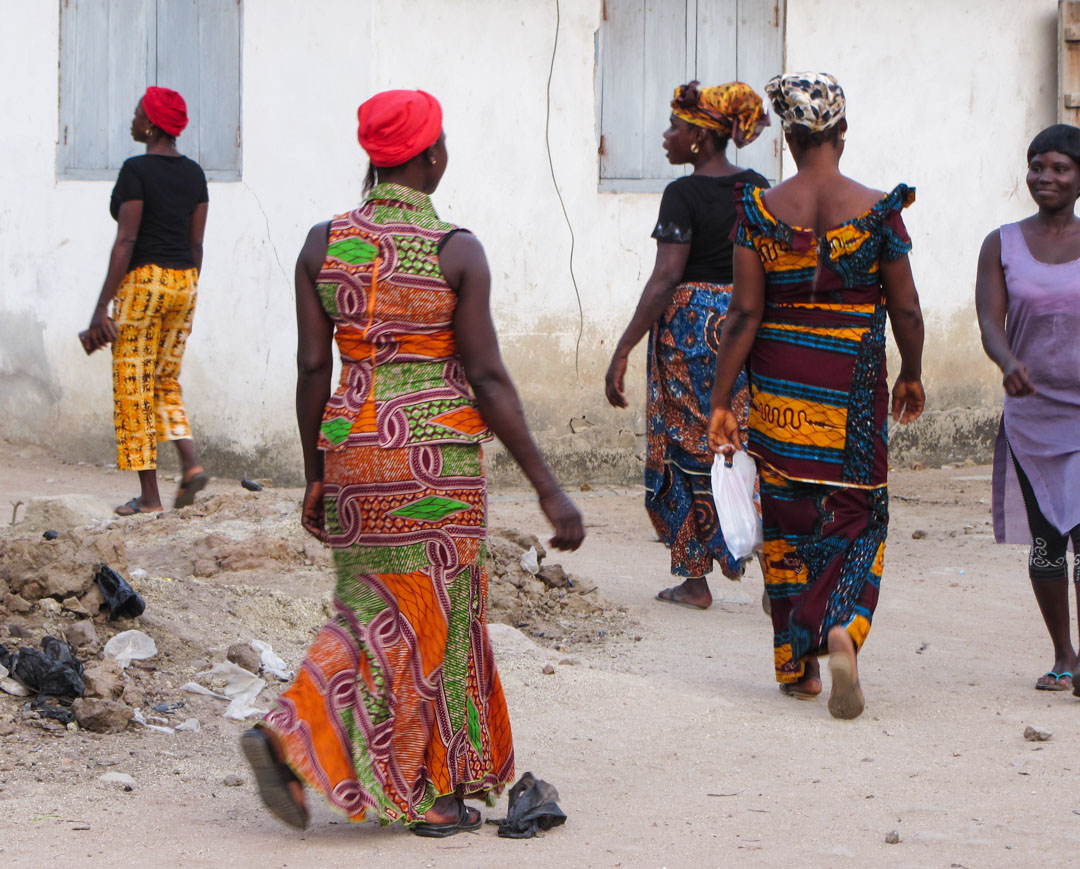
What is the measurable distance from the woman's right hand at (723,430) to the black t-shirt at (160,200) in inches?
145

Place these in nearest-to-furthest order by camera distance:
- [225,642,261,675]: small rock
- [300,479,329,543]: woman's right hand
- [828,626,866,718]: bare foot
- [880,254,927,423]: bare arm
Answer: [300,479,329,543]: woman's right hand
[828,626,866,718]: bare foot
[880,254,927,423]: bare arm
[225,642,261,675]: small rock

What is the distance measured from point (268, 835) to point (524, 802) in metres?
0.63

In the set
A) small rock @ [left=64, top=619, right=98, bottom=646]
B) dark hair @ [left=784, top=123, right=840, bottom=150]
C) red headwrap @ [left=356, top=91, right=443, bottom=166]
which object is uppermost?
dark hair @ [left=784, top=123, right=840, bottom=150]

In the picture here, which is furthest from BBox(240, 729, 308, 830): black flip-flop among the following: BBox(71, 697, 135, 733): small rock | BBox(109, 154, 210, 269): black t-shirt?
BBox(109, 154, 210, 269): black t-shirt

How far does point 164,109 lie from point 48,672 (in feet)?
11.6

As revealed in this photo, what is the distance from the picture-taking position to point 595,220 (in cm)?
977

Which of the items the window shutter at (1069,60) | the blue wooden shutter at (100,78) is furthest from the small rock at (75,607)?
the window shutter at (1069,60)

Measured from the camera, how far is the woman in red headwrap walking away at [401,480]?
3346 mm

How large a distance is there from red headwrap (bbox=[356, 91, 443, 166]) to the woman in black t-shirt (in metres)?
2.53

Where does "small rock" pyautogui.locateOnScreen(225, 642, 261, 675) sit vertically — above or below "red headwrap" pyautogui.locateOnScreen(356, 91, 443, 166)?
below

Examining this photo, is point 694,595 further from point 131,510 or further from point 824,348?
point 131,510

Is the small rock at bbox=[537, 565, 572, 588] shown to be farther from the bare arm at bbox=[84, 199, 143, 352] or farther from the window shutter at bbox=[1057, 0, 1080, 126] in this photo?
the window shutter at bbox=[1057, 0, 1080, 126]

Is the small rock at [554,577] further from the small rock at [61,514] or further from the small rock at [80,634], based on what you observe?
the small rock at [61,514]

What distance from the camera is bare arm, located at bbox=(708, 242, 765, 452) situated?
4.48 m
